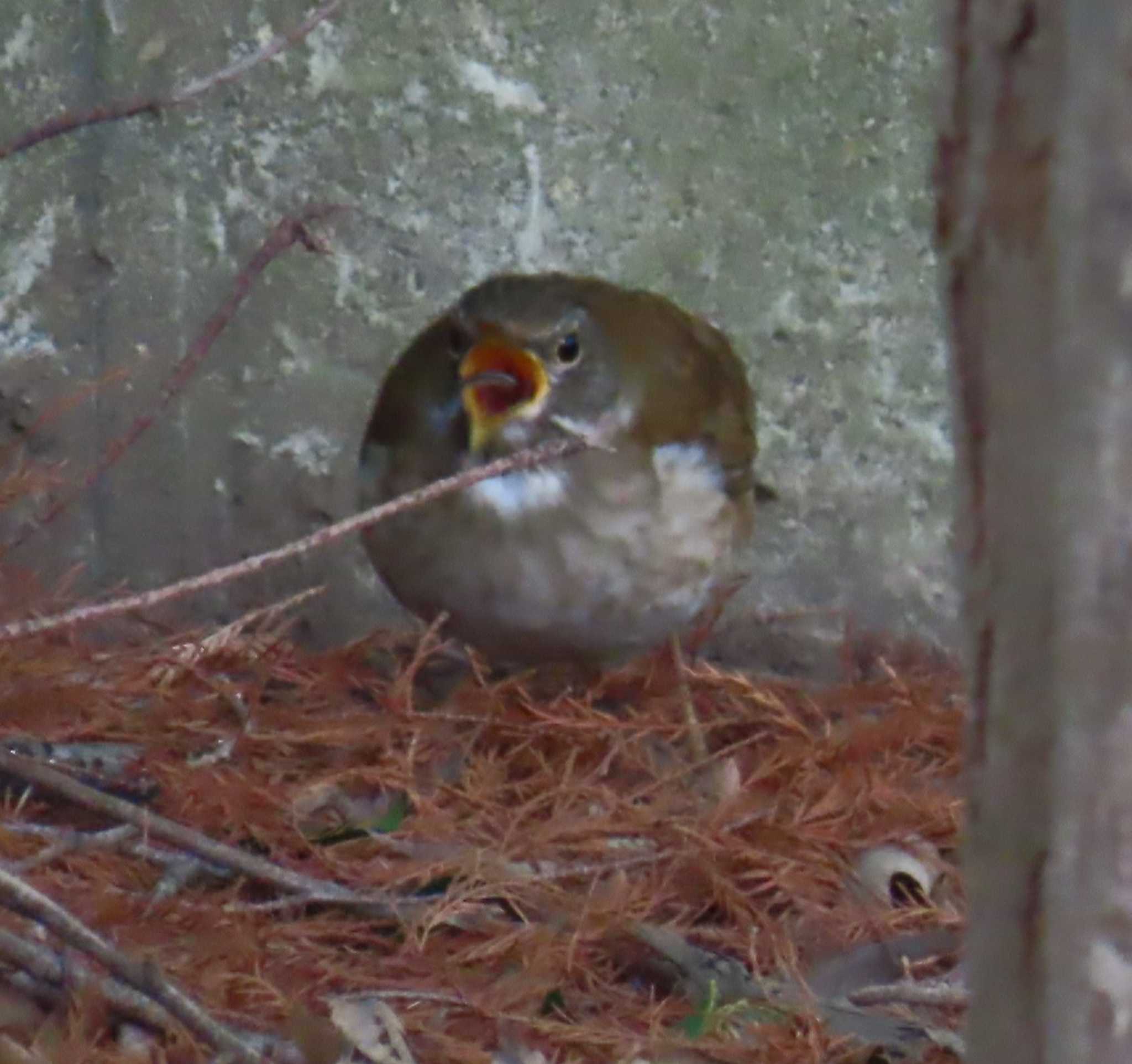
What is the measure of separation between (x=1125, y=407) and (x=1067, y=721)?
133 millimetres

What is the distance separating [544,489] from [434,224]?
52 centimetres

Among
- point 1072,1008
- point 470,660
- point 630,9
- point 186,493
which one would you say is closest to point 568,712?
point 470,660

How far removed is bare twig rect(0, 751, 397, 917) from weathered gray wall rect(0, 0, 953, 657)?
802mm

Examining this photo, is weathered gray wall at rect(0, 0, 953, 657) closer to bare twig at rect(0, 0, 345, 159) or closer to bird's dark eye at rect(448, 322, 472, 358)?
bird's dark eye at rect(448, 322, 472, 358)

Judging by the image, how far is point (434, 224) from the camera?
2.78 m

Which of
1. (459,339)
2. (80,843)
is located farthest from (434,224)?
(80,843)

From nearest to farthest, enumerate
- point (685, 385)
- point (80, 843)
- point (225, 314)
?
point (80, 843)
point (225, 314)
point (685, 385)

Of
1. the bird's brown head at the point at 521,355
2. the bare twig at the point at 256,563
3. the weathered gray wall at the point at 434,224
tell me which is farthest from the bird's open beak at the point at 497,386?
the bare twig at the point at 256,563

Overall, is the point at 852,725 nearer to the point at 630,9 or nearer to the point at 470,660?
the point at 470,660

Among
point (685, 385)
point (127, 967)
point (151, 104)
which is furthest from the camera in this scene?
point (685, 385)

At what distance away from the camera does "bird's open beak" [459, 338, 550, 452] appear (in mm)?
2414

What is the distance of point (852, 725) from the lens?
2.60 m

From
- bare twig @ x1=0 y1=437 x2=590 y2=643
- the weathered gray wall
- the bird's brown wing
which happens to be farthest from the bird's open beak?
bare twig @ x1=0 y1=437 x2=590 y2=643

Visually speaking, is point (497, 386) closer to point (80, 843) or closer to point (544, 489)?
point (544, 489)
